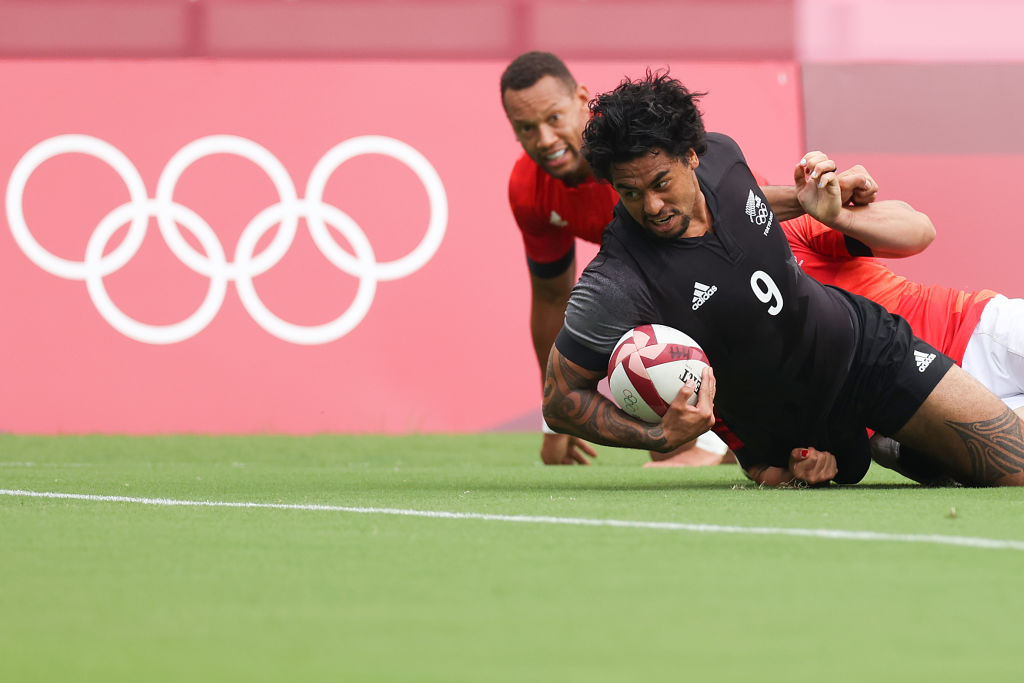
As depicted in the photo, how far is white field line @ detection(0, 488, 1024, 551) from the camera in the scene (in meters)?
3.46

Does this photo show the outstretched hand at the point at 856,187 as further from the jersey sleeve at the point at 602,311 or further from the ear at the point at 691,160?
the jersey sleeve at the point at 602,311

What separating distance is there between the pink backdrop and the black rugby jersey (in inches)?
235

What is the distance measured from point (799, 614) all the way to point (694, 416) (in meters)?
2.12

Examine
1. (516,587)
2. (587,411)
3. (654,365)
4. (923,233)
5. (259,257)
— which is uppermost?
(259,257)

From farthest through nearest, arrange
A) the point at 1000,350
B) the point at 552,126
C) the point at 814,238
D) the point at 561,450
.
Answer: the point at 561,450
the point at 552,126
the point at 814,238
the point at 1000,350

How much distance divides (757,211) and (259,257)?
6772mm

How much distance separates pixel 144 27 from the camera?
11664 mm

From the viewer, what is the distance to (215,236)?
11.1 meters

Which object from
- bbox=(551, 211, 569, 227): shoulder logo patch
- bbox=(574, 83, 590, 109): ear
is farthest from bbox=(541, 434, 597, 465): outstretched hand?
bbox=(574, 83, 590, 109): ear

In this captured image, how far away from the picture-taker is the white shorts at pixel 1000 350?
570 centimetres

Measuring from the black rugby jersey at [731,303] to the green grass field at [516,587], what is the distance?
414 millimetres

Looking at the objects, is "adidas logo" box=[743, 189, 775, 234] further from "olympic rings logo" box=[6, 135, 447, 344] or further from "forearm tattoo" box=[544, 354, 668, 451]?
"olympic rings logo" box=[6, 135, 447, 344]

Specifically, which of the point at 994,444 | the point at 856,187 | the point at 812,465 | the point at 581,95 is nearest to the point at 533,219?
the point at 581,95

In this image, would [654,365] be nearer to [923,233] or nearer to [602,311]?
[602,311]
